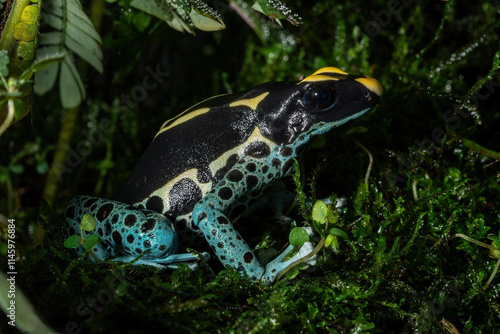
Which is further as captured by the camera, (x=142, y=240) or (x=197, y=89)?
(x=197, y=89)

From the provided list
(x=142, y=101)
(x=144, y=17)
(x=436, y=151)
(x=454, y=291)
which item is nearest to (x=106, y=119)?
(x=142, y=101)

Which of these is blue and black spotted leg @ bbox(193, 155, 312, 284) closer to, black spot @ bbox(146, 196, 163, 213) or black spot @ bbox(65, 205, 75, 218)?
black spot @ bbox(146, 196, 163, 213)

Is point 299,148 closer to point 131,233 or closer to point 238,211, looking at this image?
point 238,211

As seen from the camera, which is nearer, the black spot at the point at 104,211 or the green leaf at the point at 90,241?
the green leaf at the point at 90,241

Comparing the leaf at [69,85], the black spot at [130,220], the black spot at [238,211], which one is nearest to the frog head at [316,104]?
the black spot at [238,211]

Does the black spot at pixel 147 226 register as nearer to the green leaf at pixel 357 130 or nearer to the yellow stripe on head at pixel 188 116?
the yellow stripe on head at pixel 188 116

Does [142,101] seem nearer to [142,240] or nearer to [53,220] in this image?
[53,220]

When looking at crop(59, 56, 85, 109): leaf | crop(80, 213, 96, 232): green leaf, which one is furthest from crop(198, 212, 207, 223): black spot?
crop(59, 56, 85, 109): leaf

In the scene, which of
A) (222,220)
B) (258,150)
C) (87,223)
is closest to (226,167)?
(258,150)
